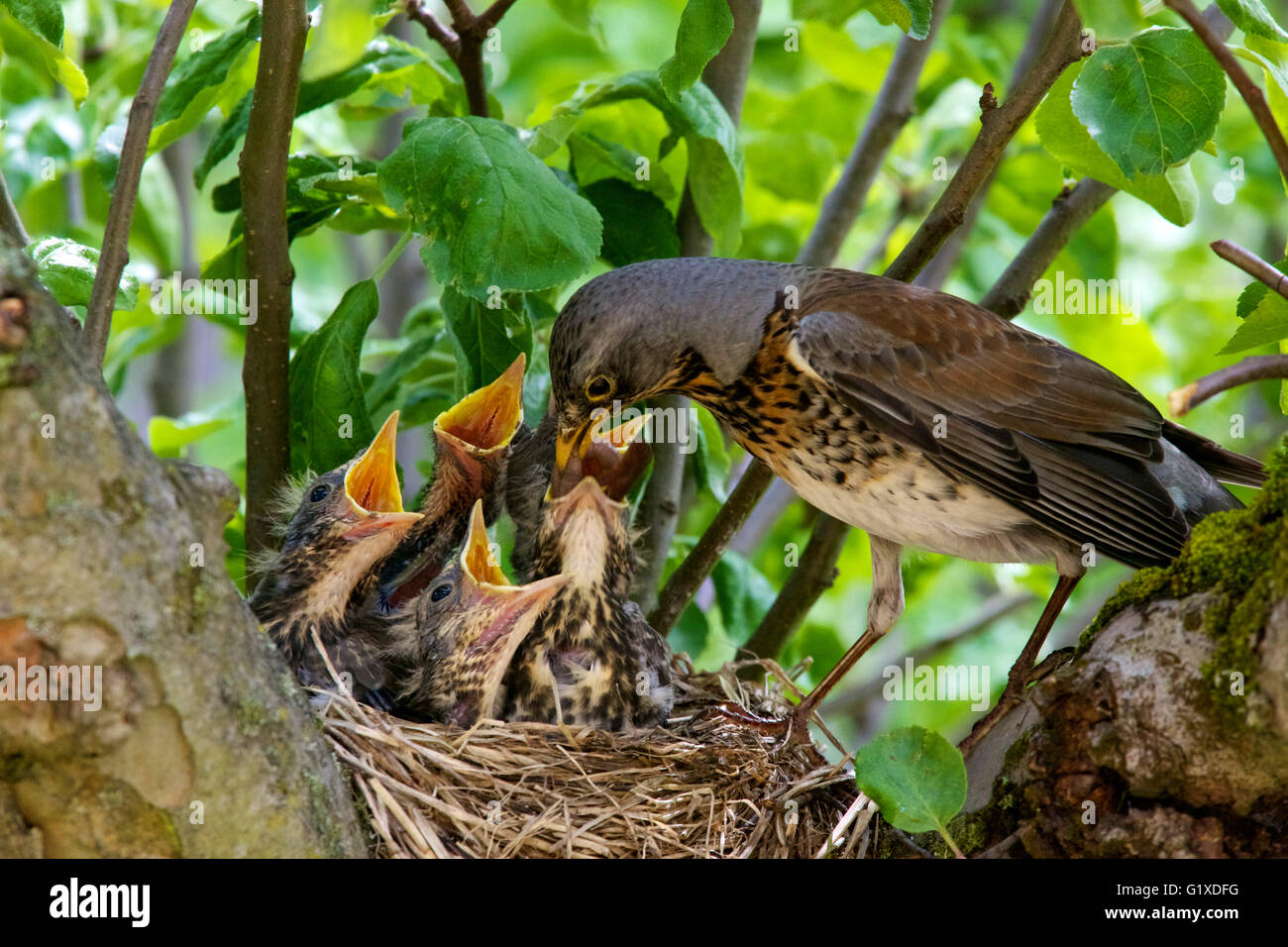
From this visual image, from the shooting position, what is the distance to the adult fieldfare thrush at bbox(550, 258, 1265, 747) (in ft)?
11.1

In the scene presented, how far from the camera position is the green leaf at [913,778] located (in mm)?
2406

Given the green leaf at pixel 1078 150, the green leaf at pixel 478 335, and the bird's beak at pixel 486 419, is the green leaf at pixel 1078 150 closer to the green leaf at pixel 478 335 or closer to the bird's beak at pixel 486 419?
the green leaf at pixel 478 335

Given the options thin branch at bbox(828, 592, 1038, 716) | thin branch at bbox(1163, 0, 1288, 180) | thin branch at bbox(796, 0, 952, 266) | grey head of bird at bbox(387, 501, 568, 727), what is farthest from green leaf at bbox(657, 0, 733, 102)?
thin branch at bbox(828, 592, 1038, 716)

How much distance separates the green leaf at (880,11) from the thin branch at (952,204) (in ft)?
0.91

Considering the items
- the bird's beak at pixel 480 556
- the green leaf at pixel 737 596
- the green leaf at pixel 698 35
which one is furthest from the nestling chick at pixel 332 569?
the green leaf at pixel 698 35

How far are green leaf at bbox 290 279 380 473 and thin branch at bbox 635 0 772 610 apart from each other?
3.53 ft

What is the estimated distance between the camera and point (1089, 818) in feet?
7.73

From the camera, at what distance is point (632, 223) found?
3.83m

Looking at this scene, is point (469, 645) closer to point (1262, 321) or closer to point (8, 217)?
point (8, 217)

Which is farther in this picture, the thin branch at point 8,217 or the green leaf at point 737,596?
the green leaf at point 737,596

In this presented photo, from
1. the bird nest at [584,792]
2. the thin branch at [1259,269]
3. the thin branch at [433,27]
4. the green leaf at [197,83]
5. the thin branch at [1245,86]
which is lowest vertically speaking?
the bird nest at [584,792]

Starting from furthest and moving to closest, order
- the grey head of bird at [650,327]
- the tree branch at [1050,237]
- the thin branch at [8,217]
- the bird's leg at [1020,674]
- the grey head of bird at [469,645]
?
the tree branch at [1050,237] → the grey head of bird at [469,645] → the grey head of bird at [650,327] → the bird's leg at [1020,674] → the thin branch at [8,217]

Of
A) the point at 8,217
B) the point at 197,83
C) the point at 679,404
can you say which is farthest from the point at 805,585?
the point at 8,217
